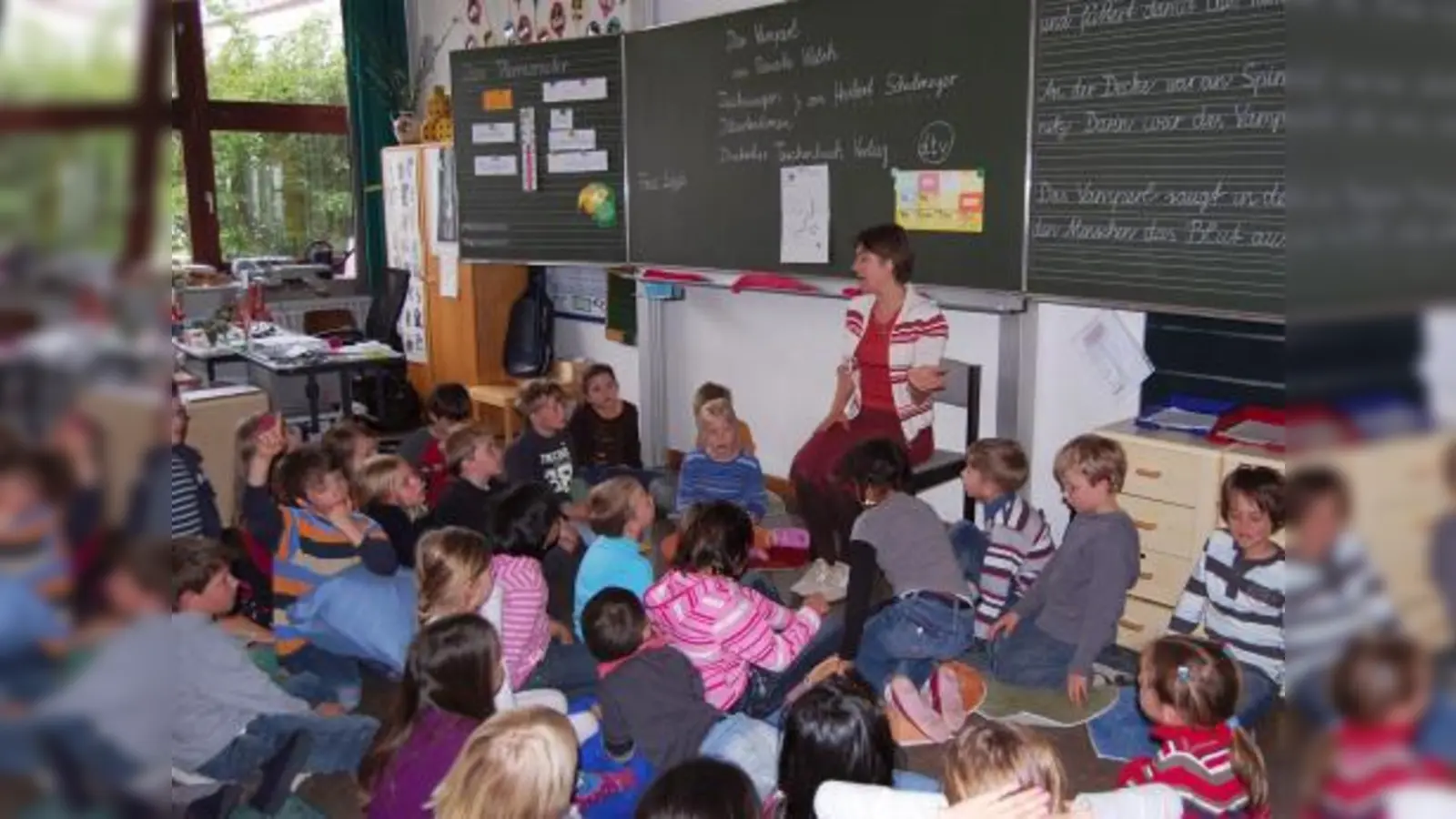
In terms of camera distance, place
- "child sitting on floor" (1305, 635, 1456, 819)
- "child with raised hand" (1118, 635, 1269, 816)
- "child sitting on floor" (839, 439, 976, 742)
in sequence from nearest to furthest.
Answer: "child sitting on floor" (1305, 635, 1456, 819) → "child with raised hand" (1118, 635, 1269, 816) → "child sitting on floor" (839, 439, 976, 742)

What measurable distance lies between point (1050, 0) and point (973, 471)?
145 centimetres

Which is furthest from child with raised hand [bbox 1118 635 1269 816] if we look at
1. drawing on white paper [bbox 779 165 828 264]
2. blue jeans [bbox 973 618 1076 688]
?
drawing on white paper [bbox 779 165 828 264]

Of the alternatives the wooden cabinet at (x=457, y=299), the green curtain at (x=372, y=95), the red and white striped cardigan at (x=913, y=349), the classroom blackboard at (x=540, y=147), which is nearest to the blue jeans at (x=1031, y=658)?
the red and white striped cardigan at (x=913, y=349)

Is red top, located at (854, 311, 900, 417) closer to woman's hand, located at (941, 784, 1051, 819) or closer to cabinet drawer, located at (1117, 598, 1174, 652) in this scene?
cabinet drawer, located at (1117, 598, 1174, 652)

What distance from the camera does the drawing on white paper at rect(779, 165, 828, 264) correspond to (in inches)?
183

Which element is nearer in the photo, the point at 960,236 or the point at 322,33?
the point at 960,236

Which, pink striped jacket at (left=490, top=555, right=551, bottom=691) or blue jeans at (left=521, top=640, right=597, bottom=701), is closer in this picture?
pink striped jacket at (left=490, top=555, right=551, bottom=691)

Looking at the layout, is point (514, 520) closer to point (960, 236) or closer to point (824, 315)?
point (960, 236)

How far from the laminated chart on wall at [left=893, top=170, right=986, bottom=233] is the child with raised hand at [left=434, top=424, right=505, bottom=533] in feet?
5.45

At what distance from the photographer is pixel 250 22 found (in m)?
7.52

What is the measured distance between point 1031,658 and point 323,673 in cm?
190

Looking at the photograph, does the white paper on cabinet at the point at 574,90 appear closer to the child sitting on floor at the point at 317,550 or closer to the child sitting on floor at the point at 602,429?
the child sitting on floor at the point at 602,429

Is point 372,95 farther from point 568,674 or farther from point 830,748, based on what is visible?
point 830,748

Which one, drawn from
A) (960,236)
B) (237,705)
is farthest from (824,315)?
(237,705)
